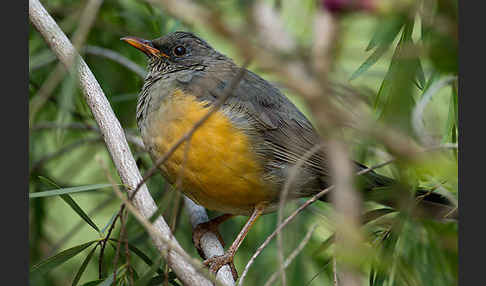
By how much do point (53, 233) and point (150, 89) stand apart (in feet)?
6.41

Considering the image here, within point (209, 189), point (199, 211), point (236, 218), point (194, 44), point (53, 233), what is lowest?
point (53, 233)

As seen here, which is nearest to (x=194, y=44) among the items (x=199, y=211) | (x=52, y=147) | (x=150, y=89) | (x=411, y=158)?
(x=150, y=89)

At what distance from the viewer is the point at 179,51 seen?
4012 mm

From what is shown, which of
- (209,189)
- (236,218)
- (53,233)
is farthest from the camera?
(53,233)

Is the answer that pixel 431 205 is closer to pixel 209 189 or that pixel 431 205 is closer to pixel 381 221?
pixel 381 221

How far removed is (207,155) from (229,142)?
169mm

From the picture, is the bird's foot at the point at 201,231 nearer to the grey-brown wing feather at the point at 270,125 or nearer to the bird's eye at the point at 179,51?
the grey-brown wing feather at the point at 270,125

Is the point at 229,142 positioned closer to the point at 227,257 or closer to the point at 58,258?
the point at 227,257

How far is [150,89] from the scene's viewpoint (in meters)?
3.66

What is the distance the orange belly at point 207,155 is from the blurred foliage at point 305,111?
22cm

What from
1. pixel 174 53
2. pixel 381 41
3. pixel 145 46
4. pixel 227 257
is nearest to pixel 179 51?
pixel 174 53

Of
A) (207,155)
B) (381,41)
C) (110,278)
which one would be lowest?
(110,278)

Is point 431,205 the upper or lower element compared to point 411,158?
lower

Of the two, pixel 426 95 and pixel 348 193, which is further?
pixel 426 95
